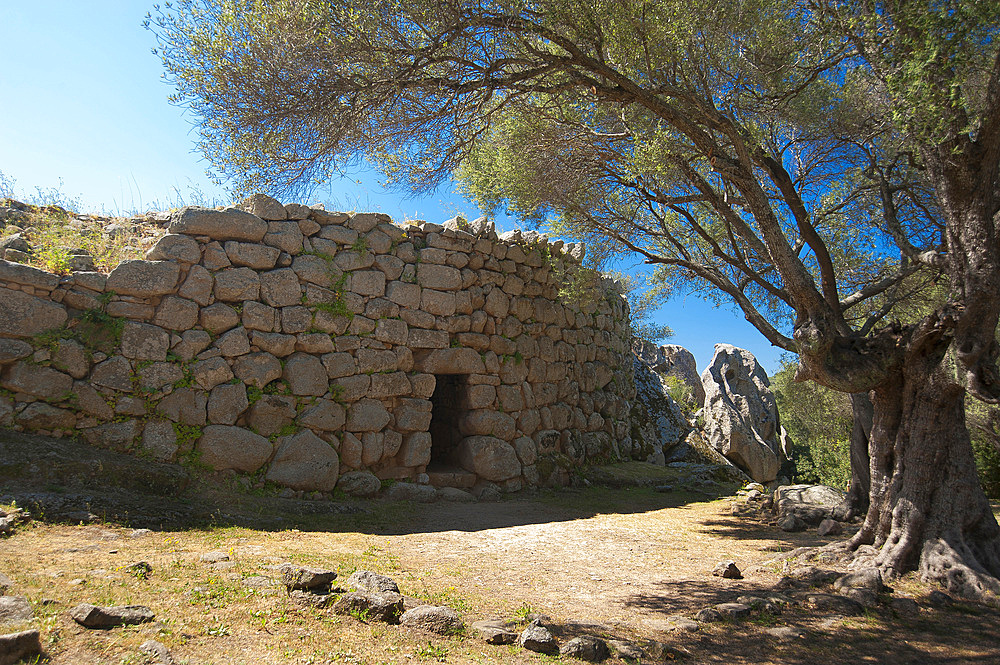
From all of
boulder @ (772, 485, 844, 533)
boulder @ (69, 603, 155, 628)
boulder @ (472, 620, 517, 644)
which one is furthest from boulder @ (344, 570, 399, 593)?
boulder @ (772, 485, 844, 533)

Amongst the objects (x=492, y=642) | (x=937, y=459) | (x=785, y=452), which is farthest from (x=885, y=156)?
(x=785, y=452)

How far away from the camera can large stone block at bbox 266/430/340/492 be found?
7032 millimetres

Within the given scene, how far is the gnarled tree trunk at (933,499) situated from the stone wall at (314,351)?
5.16m

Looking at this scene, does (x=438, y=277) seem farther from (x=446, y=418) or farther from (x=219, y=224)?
(x=219, y=224)

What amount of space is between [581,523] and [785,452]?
1057cm

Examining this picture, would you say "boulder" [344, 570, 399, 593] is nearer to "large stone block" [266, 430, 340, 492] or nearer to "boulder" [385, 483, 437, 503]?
"large stone block" [266, 430, 340, 492]

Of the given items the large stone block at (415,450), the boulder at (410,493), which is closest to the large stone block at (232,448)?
the boulder at (410,493)

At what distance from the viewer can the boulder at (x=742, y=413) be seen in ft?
44.0

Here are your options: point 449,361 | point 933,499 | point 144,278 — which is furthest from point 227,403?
point 933,499

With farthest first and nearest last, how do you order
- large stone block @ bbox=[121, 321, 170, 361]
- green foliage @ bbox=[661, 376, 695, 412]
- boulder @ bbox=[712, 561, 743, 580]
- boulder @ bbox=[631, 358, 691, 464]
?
green foliage @ bbox=[661, 376, 695, 412]
boulder @ bbox=[631, 358, 691, 464]
large stone block @ bbox=[121, 321, 170, 361]
boulder @ bbox=[712, 561, 743, 580]

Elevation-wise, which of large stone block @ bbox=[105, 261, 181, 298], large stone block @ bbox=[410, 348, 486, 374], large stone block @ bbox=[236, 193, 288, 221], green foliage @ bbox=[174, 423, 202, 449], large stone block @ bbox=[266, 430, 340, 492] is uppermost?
large stone block @ bbox=[236, 193, 288, 221]

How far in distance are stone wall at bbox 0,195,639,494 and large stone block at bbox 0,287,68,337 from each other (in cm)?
1

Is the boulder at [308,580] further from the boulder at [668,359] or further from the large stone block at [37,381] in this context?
the boulder at [668,359]

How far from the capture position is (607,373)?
469 inches
